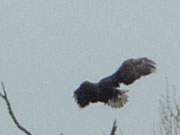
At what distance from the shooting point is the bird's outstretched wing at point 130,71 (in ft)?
9.69

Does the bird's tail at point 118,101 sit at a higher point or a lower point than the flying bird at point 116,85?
lower

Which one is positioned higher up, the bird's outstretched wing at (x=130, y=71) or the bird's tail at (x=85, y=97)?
the bird's outstretched wing at (x=130, y=71)

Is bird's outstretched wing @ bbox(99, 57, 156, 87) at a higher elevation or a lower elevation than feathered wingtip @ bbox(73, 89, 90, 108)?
higher

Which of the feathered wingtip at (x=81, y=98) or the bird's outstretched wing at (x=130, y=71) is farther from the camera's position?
the feathered wingtip at (x=81, y=98)

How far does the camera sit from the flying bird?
296 cm

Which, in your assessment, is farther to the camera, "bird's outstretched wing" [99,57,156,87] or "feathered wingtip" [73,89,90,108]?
"feathered wingtip" [73,89,90,108]

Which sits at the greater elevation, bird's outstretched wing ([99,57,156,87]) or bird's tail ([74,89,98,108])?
bird's outstretched wing ([99,57,156,87])

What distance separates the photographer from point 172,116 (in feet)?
63.7

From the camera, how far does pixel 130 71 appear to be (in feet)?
9.69

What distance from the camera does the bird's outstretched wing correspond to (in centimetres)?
295

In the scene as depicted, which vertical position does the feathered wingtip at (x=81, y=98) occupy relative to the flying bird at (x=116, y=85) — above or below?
below

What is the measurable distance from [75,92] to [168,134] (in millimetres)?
16498

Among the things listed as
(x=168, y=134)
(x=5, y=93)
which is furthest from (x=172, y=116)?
(x=5, y=93)

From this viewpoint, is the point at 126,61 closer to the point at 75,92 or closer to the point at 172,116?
the point at 75,92
